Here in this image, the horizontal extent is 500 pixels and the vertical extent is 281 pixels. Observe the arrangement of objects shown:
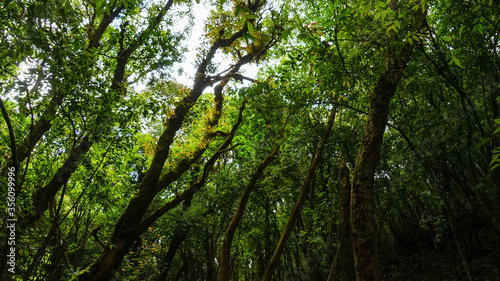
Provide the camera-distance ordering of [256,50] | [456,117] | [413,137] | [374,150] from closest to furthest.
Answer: [374,150], [456,117], [413,137], [256,50]

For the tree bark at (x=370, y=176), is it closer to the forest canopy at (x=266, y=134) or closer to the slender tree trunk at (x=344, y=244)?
the forest canopy at (x=266, y=134)

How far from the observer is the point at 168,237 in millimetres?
9906

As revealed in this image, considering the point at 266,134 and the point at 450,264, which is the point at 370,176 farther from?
the point at 450,264

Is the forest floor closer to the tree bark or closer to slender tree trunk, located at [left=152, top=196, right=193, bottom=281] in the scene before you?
the tree bark

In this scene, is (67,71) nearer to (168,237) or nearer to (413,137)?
(413,137)

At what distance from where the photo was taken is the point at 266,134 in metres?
8.32

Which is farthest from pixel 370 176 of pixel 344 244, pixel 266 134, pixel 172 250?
pixel 172 250

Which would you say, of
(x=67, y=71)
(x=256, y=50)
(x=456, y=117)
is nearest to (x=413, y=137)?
(x=456, y=117)

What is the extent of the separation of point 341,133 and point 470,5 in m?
3.38

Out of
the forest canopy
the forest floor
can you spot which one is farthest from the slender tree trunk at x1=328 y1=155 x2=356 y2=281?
the forest floor

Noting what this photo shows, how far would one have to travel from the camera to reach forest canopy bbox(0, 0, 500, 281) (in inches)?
121

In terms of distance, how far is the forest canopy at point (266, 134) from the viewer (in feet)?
10.1

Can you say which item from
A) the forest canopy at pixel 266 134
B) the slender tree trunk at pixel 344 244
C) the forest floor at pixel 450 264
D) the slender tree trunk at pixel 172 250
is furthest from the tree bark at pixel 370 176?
the slender tree trunk at pixel 172 250

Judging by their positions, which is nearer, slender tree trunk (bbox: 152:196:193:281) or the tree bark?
the tree bark
